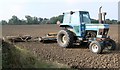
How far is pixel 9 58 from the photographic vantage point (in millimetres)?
8422

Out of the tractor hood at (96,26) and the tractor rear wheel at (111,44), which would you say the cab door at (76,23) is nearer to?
the tractor hood at (96,26)

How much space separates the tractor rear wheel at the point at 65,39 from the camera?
1517cm

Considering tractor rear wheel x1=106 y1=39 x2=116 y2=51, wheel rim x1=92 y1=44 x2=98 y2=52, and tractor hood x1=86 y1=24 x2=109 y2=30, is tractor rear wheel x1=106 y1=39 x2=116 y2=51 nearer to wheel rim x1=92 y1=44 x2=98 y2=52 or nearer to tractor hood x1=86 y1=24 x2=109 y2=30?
tractor hood x1=86 y1=24 x2=109 y2=30

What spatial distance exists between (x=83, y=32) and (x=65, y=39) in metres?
1.25

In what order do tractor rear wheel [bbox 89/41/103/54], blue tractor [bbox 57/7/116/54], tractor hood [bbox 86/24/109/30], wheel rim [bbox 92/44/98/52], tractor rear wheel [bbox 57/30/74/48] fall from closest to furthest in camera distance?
tractor rear wheel [bbox 89/41/103/54], wheel rim [bbox 92/44/98/52], blue tractor [bbox 57/7/116/54], tractor hood [bbox 86/24/109/30], tractor rear wheel [bbox 57/30/74/48]

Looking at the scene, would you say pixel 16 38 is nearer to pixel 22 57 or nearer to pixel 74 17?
pixel 74 17

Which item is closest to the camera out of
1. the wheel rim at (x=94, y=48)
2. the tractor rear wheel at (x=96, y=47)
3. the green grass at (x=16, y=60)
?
the green grass at (x=16, y=60)

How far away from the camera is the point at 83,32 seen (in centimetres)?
1506

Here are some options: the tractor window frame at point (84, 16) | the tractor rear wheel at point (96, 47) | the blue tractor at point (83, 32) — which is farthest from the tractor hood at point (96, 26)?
the tractor rear wheel at point (96, 47)

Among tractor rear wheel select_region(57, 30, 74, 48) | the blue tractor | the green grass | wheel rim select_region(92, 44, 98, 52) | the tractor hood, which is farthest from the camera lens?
tractor rear wheel select_region(57, 30, 74, 48)

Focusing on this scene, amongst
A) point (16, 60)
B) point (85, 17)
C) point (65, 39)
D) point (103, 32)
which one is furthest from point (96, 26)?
point (16, 60)

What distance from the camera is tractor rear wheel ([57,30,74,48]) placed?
15.2 m

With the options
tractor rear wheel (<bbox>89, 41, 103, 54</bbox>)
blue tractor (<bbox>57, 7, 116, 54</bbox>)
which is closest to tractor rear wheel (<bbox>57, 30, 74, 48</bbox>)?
blue tractor (<bbox>57, 7, 116, 54</bbox>)

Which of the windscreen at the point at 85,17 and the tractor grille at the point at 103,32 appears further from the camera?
the windscreen at the point at 85,17
